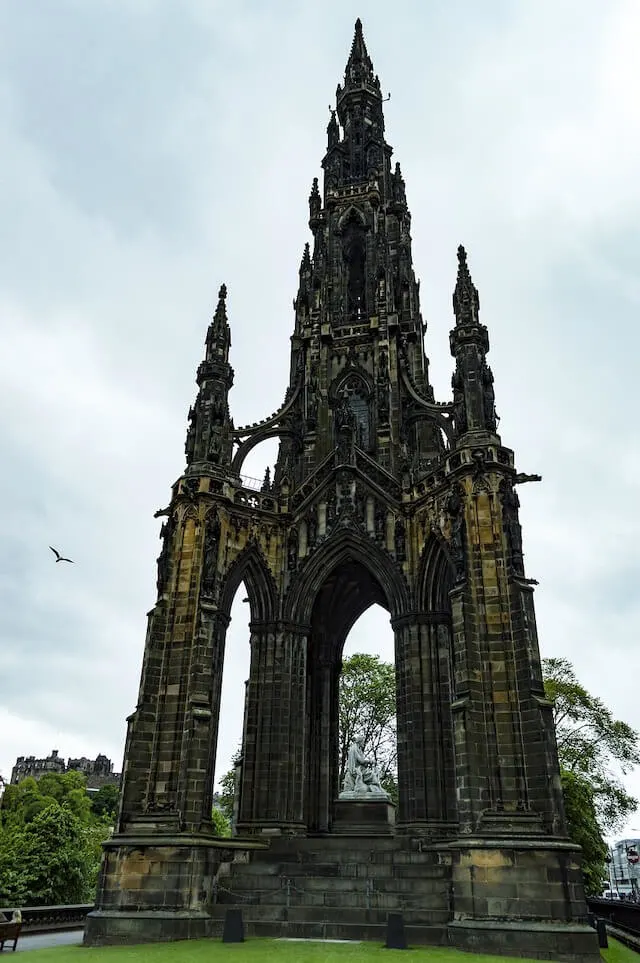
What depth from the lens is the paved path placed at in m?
15.6

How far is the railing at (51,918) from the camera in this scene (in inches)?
749

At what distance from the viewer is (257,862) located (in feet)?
60.7

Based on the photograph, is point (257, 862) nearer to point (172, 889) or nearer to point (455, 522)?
point (172, 889)

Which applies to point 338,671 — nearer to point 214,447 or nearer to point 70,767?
point 214,447

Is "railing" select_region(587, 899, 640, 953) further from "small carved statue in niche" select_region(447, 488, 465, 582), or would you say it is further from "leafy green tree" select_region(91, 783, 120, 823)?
"leafy green tree" select_region(91, 783, 120, 823)

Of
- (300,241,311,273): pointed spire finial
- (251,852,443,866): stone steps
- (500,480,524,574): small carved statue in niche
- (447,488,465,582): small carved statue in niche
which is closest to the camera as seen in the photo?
(251,852,443,866): stone steps

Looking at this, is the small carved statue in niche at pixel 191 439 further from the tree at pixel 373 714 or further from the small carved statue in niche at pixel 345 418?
the tree at pixel 373 714

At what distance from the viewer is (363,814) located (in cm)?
2158

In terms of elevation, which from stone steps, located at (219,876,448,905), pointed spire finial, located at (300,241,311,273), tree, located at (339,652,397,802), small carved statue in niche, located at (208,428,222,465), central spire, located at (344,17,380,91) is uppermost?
central spire, located at (344,17,380,91)

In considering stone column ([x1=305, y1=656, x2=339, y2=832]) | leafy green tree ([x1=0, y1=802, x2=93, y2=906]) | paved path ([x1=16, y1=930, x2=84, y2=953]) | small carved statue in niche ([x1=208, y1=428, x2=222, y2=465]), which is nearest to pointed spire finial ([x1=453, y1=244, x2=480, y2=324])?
small carved statue in niche ([x1=208, y1=428, x2=222, y2=465])

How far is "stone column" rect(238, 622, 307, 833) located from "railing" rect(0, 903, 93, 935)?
5734 mm

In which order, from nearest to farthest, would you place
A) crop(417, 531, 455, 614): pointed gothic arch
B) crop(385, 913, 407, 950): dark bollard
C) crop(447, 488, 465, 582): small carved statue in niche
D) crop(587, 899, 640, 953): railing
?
crop(385, 913, 407, 950): dark bollard
crop(447, 488, 465, 582): small carved statue in niche
crop(587, 899, 640, 953): railing
crop(417, 531, 455, 614): pointed gothic arch

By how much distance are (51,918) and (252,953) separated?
10.5 m

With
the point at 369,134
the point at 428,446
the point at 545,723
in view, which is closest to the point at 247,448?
the point at 428,446
